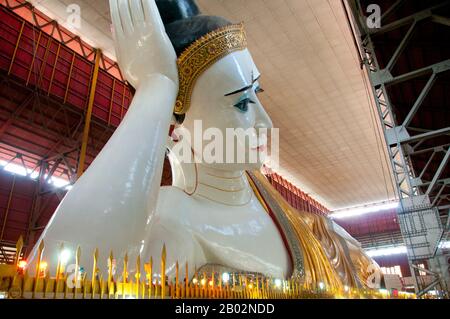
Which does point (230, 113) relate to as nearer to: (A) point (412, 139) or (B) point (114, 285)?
(B) point (114, 285)

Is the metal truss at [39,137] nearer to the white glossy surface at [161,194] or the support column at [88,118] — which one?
the support column at [88,118]

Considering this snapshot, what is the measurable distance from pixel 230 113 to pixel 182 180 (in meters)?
0.52

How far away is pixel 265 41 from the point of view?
27.1ft

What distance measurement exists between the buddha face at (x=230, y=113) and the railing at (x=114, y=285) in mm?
633

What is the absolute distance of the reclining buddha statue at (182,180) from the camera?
1159 mm

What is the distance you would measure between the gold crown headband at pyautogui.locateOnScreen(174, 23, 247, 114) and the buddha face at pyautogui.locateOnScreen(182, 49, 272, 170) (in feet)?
0.09

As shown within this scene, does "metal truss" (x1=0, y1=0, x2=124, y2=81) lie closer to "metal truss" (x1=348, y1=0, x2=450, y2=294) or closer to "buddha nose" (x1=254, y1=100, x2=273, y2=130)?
"metal truss" (x1=348, y1=0, x2=450, y2=294)

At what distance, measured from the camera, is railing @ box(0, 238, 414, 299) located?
78cm

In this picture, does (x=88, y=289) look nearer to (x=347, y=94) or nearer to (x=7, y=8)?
(x=7, y=8)

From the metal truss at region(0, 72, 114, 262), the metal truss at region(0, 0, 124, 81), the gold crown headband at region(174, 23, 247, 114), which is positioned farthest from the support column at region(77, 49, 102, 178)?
the gold crown headband at region(174, 23, 247, 114)

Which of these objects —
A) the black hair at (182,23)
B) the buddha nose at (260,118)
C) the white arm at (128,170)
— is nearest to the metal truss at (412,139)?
the buddha nose at (260,118)

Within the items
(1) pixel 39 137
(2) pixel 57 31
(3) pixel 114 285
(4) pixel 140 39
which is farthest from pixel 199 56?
(2) pixel 57 31
